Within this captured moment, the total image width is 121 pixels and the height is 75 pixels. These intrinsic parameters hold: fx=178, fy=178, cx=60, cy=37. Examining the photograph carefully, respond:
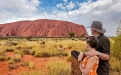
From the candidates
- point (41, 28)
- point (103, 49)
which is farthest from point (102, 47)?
point (41, 28)

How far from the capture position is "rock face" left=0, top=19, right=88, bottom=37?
415 feet

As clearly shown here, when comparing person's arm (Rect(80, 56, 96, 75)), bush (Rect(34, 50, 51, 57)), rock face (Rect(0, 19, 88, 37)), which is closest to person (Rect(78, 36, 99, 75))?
person's arm (Rect(80, 56, 96, 75))

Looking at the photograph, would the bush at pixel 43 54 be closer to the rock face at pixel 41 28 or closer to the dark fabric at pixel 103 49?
the dark fabric at pixel 103 49

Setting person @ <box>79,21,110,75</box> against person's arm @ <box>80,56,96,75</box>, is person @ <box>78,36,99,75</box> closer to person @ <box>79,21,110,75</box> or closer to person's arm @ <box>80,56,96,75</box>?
person's arm @ <box>80,56,96,75</box>

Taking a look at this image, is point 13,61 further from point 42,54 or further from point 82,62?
point 82,62

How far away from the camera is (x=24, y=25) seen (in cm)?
14188

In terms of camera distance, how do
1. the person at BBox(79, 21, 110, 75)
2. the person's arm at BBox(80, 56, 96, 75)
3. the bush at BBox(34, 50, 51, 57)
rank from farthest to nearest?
the bush at BBox(34, 50, 51, 57) < the person at BBox(79, 21, 110, 75) < the person's arm at BBox(80, 56, 96, 75)

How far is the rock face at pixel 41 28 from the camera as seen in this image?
12638cm

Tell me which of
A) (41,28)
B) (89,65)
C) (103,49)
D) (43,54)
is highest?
(41,28)

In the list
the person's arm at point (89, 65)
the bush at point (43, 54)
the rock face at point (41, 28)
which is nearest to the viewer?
the person's arm at point (89, 65)

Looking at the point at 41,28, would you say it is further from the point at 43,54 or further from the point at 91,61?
the point at 91,61

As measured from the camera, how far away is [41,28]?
132m

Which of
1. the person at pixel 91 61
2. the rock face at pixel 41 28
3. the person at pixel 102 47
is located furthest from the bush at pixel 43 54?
the rock face at pixel 41 28

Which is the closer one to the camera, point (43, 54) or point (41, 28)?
point (43, 54)
